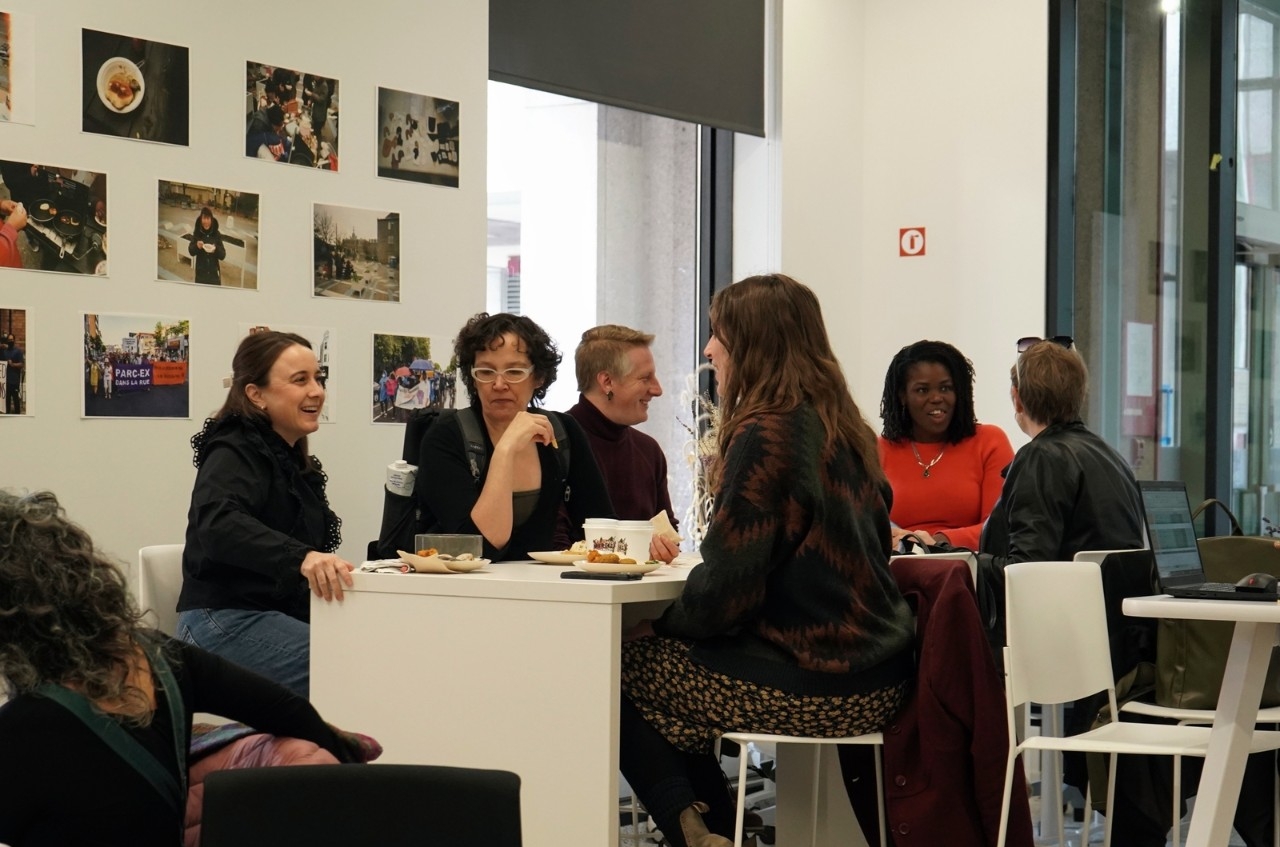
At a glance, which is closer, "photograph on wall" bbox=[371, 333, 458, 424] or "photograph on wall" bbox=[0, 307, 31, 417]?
"photograph on wall" bbox=[0, 307, 31, 417]

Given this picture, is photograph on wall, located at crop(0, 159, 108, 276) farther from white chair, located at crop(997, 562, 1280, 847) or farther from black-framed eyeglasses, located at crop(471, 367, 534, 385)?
white chair, located at crop(997, 562, 1280, 847)

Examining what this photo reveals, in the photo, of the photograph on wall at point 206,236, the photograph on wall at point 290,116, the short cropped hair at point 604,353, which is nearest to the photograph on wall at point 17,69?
the photograph on wall at point 206,236

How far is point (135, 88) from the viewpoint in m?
3.80

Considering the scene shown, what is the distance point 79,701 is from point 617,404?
2.62 m

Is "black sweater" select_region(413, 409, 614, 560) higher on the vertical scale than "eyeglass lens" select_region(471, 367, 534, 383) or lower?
lower

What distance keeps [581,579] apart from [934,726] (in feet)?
2.29

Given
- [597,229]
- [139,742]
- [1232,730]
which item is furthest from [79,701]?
[597,229]

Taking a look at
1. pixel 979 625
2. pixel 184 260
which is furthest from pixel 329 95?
pixel 979 625

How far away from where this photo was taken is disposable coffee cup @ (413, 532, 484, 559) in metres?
2.65

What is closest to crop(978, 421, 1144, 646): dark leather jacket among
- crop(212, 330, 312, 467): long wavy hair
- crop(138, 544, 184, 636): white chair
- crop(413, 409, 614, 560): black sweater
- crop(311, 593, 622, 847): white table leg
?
crop(413, 409, 614, 560): black sweater

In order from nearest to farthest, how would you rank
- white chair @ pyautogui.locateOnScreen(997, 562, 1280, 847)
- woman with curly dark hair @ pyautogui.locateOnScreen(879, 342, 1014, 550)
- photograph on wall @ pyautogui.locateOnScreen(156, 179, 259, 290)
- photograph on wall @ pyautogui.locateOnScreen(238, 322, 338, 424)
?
white chair @ pyautogui.locateOnScreen(997, 562, 1280, 847) < photograph on wall @ pyautogui.locateOnScreen(156, 179, 259, 290) < photograph on wall @ pyautogui.locateOnScreen(238, 322, 338, 424) < woman with curly dark hair @ pyautogui.locateOnScreen(879, 342, 1014, 550)

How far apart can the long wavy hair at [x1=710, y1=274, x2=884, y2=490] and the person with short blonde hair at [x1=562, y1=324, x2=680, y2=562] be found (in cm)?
128

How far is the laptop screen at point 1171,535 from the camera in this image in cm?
341

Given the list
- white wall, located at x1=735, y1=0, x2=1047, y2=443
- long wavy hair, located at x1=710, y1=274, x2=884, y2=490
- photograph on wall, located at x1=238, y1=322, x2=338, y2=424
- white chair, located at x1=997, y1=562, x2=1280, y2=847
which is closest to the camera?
long wavy hair, located at x1=710, y1=274, x2=884, y2=490
